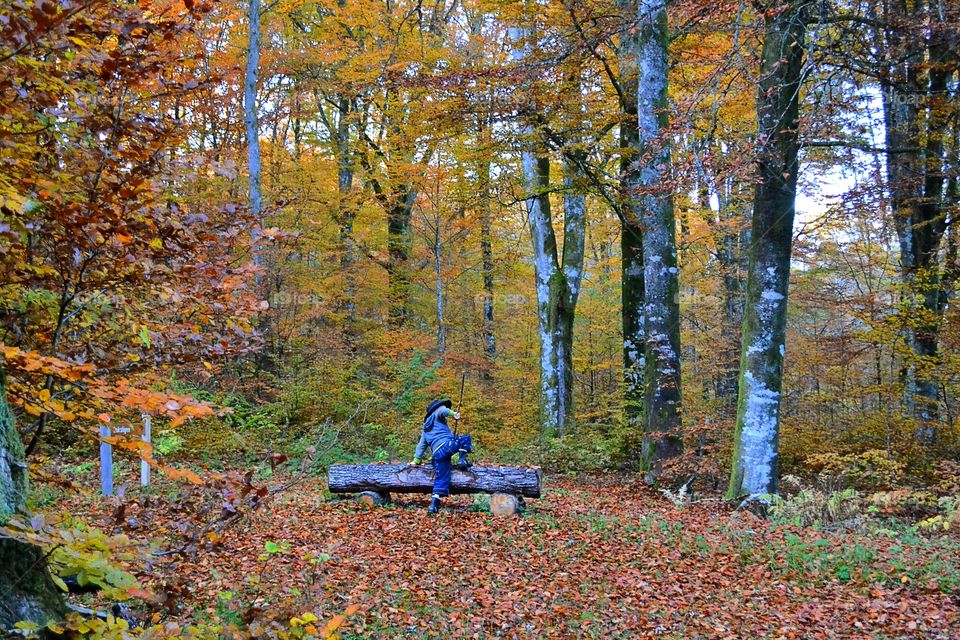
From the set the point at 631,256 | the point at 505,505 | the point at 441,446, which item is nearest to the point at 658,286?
the point at 631,256

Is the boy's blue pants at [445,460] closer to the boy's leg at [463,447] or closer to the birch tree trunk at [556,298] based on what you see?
the boy's leg at [463,447]

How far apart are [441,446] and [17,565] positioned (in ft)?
21.8

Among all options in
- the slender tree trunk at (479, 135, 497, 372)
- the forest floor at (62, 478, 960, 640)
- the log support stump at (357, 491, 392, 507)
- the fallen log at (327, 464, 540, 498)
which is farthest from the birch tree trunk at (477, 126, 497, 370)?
the forest floor at (62, 478, 960, 640)

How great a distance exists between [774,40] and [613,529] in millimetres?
6897

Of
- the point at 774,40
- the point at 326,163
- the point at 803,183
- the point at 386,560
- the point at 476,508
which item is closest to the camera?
the point at 386,560

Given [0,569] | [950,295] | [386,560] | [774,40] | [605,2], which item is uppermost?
[605,2]

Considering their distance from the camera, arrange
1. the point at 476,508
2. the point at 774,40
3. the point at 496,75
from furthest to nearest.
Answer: the point at 496,75
the point at 476,508
the point at 774,40

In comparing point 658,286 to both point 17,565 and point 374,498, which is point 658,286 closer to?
point 374,498

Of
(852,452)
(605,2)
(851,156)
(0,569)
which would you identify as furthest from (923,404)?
(0,569)

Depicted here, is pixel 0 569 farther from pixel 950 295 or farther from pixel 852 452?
pixel 950 295

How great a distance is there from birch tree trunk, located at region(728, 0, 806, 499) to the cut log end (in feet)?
10.3

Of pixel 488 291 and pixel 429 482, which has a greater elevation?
pixel 488 291

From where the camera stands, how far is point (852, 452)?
1155cm

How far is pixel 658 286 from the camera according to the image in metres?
10.9
